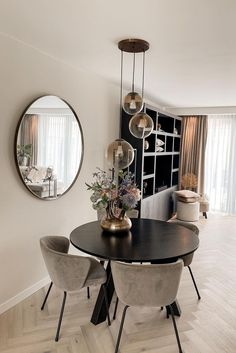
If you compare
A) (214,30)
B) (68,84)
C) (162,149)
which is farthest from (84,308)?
(162,149)

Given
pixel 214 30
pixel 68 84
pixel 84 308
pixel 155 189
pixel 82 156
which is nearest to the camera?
pixel 214 30

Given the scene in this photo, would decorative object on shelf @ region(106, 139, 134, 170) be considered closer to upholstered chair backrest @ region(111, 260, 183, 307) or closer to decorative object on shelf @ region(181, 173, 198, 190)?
upholstered chair backrest @ region(111, 260, 183, 307)

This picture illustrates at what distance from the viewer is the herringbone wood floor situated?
2.22 m

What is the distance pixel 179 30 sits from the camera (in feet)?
7.29

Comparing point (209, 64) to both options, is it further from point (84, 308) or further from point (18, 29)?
point (84, 308)

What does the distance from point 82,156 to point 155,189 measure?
2246mm

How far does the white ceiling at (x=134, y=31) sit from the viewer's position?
6.22 ft

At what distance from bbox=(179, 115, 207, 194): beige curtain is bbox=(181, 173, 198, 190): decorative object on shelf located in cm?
16

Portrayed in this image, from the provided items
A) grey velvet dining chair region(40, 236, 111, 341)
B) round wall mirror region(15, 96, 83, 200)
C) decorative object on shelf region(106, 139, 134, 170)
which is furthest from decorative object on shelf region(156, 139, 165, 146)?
grey velvet dining chair region(40, 236, 111, 341)

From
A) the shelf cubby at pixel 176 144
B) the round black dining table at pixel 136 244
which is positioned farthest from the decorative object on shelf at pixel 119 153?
the shelf cubby at pixel 176 144

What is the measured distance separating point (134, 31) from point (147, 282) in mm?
1872

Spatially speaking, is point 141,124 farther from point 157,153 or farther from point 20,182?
point 157,153

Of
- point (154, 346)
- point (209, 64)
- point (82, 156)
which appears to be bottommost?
point (154, 346)

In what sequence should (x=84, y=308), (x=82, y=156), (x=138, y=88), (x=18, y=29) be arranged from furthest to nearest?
(x=138, y=88) < (x=82, y=156) < (x=84, y=308) < (x=18, y=29)
